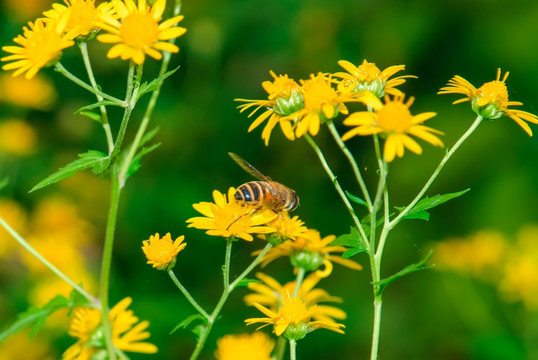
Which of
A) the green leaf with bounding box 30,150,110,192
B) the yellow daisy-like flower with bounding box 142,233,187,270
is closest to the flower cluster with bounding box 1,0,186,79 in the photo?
the green leaf with bounding box 30,150,110,192

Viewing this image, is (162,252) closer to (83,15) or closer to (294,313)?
(294,313)

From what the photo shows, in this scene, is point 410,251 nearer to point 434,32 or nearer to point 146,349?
point 434,32

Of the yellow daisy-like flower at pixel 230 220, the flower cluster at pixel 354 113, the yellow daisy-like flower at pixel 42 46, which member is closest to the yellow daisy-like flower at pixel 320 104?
the flower cluster at pixel 354 113

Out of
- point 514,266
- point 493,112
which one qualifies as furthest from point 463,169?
point 493,112

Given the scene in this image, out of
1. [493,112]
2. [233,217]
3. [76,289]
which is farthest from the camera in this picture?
[493,112]

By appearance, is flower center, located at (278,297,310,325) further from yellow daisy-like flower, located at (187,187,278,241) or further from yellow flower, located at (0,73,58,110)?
yellow flower, located at (0,73,58,110)

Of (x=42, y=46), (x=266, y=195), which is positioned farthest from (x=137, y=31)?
(x=266, y=195)

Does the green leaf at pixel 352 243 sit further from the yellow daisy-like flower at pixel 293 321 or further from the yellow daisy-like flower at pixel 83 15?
the yellow daisy-like flower at pixel 83 15
